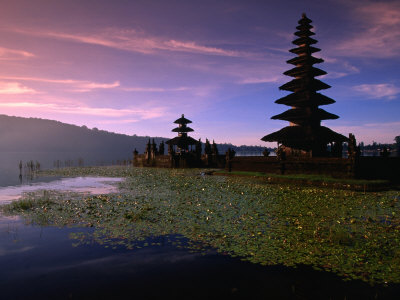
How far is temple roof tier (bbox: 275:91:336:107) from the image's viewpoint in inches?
1174

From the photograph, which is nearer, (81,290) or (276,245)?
(81,290)

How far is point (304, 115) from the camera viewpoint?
29.9 m

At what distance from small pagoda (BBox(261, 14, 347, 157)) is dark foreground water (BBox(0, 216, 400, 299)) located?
23.4 m

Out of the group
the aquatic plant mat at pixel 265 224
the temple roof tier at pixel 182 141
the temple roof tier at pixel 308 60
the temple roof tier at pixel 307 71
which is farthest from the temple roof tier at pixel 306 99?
the temple roof tier at pixel 182 141

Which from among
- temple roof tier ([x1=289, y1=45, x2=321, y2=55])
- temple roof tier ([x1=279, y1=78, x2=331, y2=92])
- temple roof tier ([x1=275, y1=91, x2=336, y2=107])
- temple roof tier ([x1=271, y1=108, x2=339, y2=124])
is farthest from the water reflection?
temple roof tier ([x1=289, y1=45, x2=321, y2=55])

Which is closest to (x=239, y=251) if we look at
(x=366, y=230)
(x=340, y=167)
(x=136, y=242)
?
(x=136, y=242)

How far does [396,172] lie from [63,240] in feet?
78.6

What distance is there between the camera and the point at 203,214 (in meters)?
11.7

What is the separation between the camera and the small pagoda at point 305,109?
94.3 feet

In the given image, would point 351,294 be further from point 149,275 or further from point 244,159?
point 244,159

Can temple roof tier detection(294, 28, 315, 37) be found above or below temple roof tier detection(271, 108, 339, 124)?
above

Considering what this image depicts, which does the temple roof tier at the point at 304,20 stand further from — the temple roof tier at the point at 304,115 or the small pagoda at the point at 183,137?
the small pagoda at the point at 183,137

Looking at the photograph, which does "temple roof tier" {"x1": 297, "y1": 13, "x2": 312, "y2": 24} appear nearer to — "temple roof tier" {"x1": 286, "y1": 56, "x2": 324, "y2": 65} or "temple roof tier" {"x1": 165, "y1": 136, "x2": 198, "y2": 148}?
"temple roof tier" {"x1": 286, "y1": 56, "x2": 324, "y2": 65}

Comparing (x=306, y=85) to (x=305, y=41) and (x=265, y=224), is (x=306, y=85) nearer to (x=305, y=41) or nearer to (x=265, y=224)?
(x=305, y=41)
